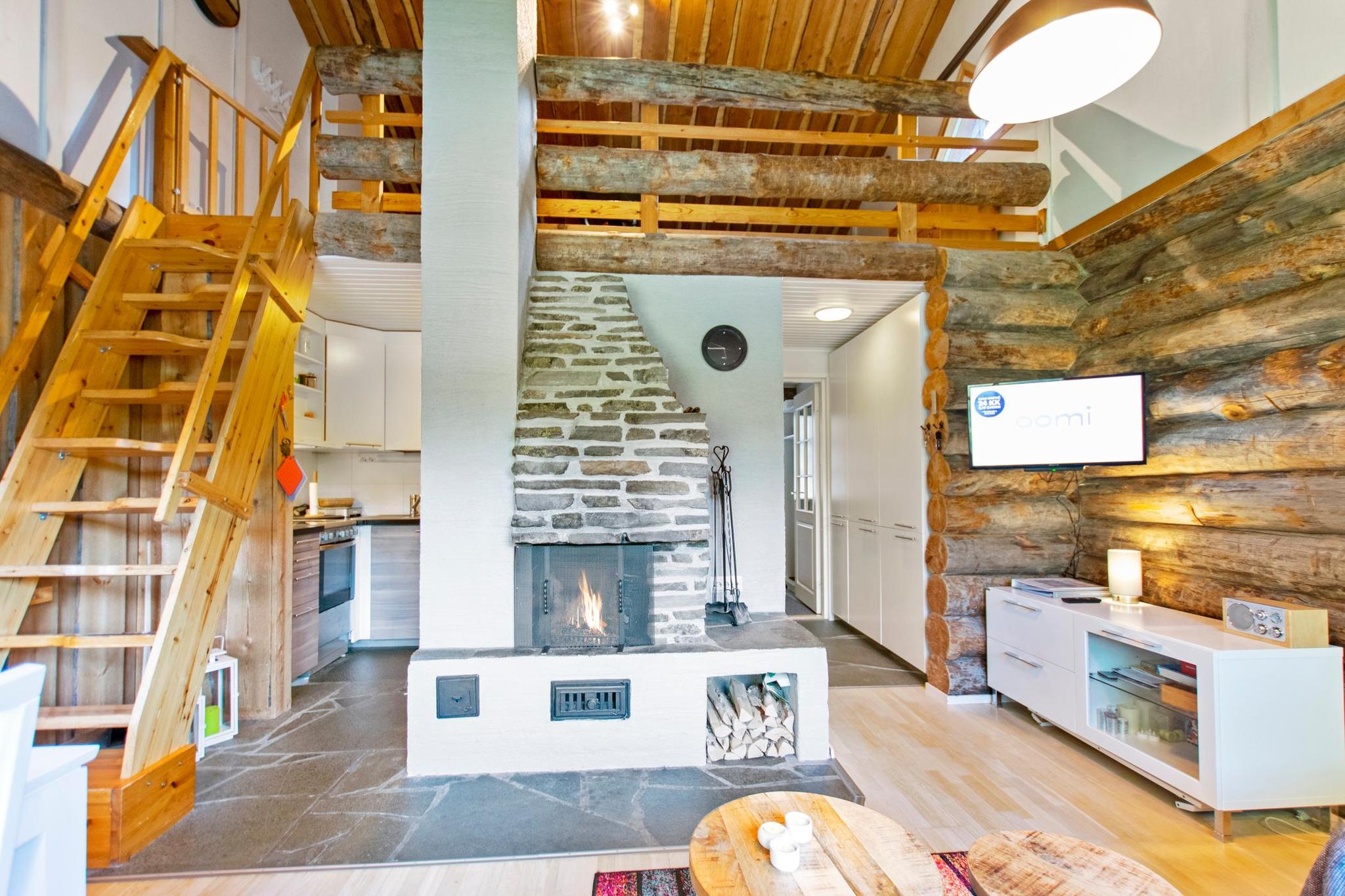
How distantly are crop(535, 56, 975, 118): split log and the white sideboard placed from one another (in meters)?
2.75

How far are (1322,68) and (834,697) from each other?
3.37 meters

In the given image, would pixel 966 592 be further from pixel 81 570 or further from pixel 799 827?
pixel 81 570

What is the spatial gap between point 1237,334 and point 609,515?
107 inches

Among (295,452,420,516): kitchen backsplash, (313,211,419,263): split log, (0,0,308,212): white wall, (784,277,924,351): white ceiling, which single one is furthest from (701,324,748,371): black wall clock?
(0,0,308,212): white wall

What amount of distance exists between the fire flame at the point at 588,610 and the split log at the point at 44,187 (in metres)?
2.71

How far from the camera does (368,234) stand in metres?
3.06

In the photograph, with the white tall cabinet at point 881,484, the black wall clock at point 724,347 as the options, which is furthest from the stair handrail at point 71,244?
the white tall cabinet at point 881,484

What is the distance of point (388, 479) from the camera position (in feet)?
15.9

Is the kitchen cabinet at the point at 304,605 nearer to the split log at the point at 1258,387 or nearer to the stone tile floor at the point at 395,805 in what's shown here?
the stone tile floor at the point at 395,805

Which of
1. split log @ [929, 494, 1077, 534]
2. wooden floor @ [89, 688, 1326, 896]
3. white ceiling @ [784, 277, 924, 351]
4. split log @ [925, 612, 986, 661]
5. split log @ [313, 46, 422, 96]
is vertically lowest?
wooden floor @ [89, 688, 1326, 896]

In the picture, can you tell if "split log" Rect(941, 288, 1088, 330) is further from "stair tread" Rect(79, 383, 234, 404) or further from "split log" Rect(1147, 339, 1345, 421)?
"stair tread" Rect(79, 383, 234, 404)

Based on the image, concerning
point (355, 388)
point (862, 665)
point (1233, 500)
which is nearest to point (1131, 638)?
point (1233, 500)

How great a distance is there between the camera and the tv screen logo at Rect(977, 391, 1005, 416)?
10.4 feet

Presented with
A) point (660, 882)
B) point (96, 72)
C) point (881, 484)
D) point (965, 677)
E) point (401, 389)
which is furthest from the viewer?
point (401, 389)
